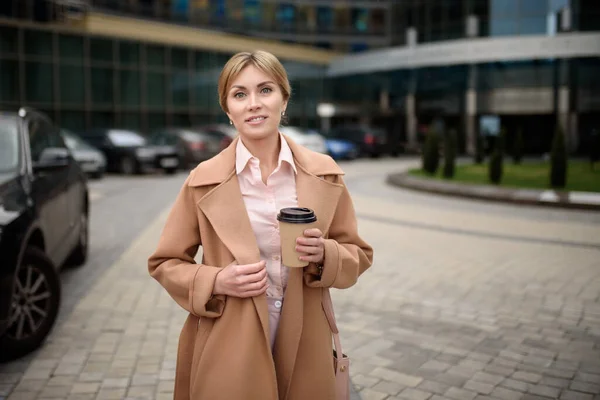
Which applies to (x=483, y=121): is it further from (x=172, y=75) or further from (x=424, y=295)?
(x=424, y=295)

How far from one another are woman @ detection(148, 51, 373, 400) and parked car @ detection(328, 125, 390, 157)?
2829cm

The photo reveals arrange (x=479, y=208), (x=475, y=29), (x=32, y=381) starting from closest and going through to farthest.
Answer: (x=32, y=381) → (x=479, y=208) → (x=475, y=29)

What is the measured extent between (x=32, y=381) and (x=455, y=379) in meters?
2.69

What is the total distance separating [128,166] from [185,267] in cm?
2097

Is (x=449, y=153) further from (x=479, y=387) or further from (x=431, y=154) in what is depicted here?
(x=479, y=387)

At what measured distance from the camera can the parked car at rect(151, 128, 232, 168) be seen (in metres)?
23.1

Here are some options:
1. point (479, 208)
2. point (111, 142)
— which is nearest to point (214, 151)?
point (111, 142)

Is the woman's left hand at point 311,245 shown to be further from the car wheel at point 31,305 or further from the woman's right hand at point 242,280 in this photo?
the car wheel at point 31,305

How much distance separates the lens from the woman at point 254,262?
7.28 ft

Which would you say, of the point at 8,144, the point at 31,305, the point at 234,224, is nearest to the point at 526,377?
the point at 234,224

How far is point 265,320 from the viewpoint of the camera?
2.23 meters

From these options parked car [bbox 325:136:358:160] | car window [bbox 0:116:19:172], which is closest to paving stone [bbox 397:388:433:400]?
car window [bbox 0:116:19:172]

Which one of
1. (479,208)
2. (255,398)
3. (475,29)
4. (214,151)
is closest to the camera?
(255,398)

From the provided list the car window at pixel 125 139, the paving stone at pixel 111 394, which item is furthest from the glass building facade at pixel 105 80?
the paving stone at pixel 111 394
